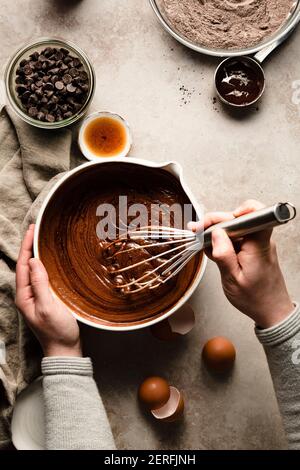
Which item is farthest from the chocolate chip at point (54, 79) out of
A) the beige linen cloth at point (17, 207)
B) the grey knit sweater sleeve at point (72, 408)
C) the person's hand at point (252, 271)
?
the grey knit sweater sleeve at point (72, 408)

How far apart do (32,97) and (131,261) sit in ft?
1.70

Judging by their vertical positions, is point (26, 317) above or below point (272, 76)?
below

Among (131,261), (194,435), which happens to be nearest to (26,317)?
(131,261)

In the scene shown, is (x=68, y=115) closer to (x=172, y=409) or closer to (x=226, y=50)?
(x=226, y=50)

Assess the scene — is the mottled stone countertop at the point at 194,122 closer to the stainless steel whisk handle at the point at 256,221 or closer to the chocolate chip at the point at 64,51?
the chocolate chip at the point at 64,51

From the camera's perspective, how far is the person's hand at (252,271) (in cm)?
125

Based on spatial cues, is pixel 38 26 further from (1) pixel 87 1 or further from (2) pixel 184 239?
(2) pixel 184 239

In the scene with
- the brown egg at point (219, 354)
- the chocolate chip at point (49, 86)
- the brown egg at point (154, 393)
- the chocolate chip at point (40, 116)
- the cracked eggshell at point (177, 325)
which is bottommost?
the brown egg at point (154, 393)

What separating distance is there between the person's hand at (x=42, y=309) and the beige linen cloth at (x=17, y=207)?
102mm

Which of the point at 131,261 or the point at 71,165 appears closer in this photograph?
the point at 131,261

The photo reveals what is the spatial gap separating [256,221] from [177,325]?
54cm

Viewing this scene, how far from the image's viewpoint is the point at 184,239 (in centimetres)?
147

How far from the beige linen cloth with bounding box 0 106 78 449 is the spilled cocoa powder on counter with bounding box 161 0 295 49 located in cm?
47

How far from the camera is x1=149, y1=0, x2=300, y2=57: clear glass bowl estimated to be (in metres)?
1.70
